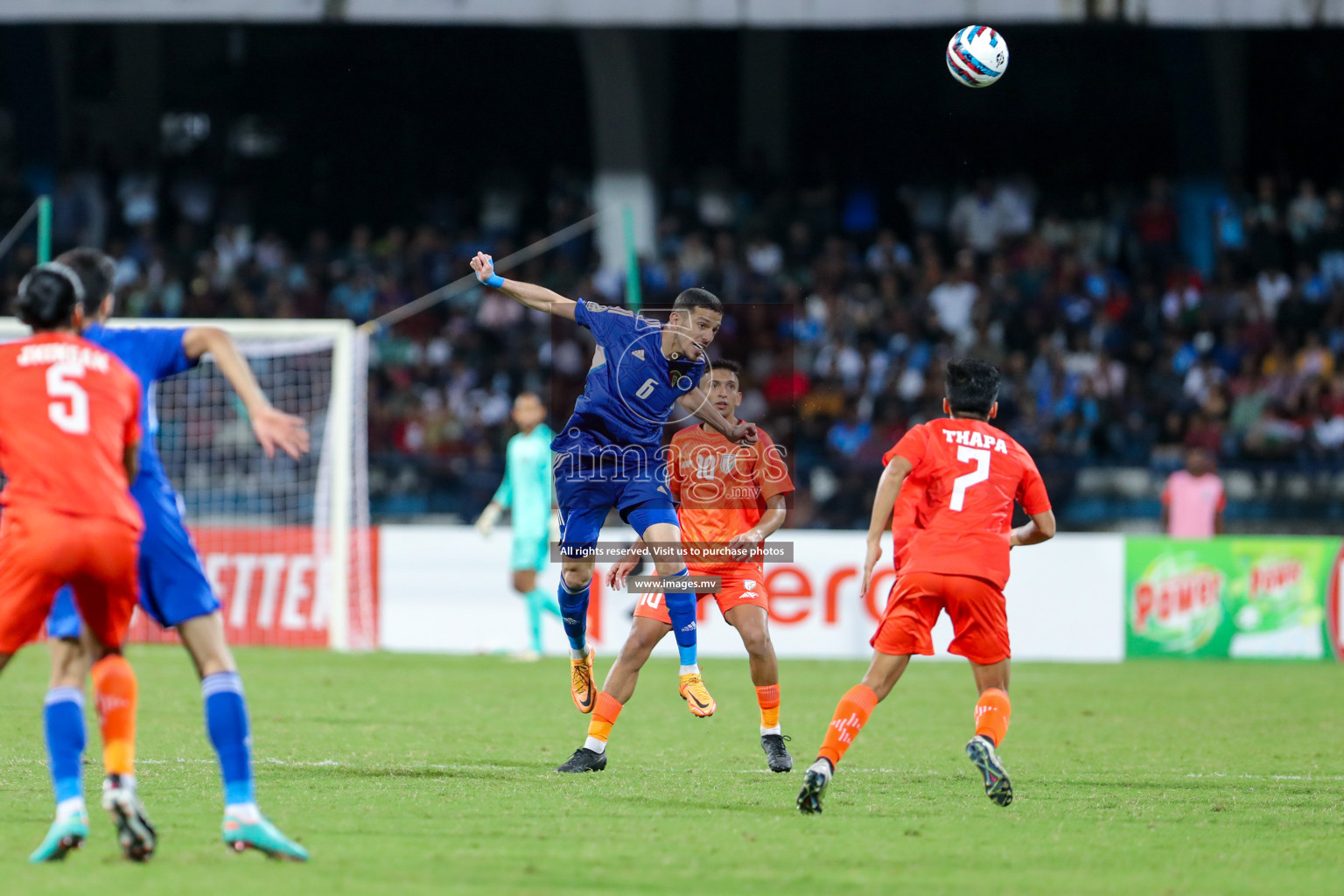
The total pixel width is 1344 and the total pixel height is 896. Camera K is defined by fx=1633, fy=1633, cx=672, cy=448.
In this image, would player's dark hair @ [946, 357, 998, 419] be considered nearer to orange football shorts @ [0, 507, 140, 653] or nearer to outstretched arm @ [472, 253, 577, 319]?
outstretched arm @ [472, 253, 577, 319]

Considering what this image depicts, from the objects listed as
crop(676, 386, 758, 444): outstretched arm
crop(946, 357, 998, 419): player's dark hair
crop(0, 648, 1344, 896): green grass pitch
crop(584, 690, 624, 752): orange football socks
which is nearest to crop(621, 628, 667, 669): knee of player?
crop(584, 690, 624, 752): orange football socks

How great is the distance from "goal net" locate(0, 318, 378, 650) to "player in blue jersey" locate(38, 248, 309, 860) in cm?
1078

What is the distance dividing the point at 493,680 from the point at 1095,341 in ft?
40.6

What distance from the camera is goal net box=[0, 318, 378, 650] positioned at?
701 inches

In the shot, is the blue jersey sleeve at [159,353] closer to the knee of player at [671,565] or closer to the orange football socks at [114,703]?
the orange football socks at [114,703]

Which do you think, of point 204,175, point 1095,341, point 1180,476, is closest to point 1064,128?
point 1095,341

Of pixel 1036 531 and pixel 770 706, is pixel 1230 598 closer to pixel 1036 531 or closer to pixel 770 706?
pixel 770 706

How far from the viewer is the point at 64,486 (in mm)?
5824

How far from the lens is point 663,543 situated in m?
9.36

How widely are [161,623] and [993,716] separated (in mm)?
3841

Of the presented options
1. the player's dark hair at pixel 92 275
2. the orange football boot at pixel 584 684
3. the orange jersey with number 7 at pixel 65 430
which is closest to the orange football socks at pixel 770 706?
the orange football boot at pixel 584 684

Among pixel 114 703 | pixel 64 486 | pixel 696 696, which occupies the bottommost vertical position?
pixel 696 696

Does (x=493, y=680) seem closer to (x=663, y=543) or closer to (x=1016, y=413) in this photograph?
(x=663, y=543)

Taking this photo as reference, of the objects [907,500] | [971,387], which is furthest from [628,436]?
[971,387]
